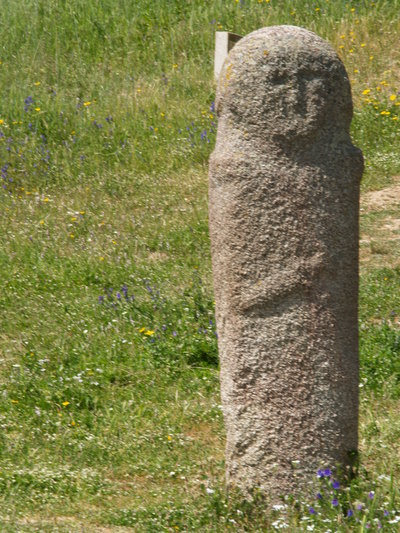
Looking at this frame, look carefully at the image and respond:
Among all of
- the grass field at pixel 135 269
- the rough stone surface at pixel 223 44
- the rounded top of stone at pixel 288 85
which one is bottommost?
the grass field at pixel 135 269

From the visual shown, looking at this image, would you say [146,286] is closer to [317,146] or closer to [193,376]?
[193,376]

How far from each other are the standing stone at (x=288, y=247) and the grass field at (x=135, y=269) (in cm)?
29

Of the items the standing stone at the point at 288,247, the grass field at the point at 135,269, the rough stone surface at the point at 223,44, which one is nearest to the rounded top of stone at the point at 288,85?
the standing stone at the point at 288,247

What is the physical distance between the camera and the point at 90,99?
466 inches

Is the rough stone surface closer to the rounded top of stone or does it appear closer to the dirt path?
the dirt path

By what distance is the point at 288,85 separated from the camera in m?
4.21

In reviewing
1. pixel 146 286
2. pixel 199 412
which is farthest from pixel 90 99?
pixel 199 412

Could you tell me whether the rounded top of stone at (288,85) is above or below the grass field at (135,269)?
above

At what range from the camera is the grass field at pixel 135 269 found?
4.90 metres

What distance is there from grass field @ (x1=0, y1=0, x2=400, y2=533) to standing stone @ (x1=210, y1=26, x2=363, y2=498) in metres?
0.29

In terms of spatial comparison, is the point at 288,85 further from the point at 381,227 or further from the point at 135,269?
Result: the point at 381,227

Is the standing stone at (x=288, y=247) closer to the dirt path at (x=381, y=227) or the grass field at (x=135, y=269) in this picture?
the grass field at (x=135, y=269)

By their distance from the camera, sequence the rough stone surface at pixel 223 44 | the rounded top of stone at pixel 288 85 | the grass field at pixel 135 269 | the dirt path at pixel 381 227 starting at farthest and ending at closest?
the rough stone surface at pixel 223 44 < the dirt path at pixel 381 227 < the grass field at pixel 135 269 < the rounded top of stone at pixel 288 85

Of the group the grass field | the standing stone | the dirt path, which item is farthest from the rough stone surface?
the standing stone
